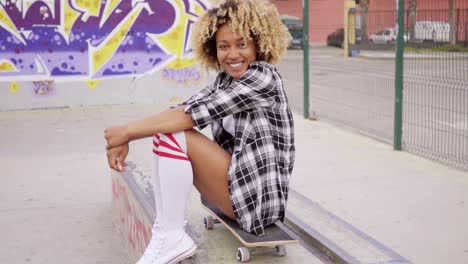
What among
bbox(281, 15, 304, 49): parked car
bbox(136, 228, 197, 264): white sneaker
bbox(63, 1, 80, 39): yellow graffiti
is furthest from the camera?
bbox(281, 15, 304, 49): parked car

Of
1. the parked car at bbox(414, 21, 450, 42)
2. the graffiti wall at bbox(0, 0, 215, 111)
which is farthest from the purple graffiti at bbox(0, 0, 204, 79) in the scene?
the parked car at bbox(414, 21, 450, 42)

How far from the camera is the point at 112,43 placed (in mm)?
11172

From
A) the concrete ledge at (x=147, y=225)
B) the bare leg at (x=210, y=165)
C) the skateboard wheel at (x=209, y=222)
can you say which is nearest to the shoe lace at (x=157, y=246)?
the concrete ledge at (x=147, y=225)

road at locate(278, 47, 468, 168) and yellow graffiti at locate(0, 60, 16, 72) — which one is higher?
yellow graffiti at locate(0, 60, 16, 72)

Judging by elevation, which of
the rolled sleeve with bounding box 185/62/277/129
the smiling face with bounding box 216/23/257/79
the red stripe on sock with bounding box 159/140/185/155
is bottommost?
the red stripe on sock with bounding box 159/140/185/155

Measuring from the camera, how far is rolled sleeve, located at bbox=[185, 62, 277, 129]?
3.09 m

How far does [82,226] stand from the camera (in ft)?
17.6

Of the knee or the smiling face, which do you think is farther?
the smiling face

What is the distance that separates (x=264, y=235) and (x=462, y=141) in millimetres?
5469

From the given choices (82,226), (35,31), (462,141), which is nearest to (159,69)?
(35,31)

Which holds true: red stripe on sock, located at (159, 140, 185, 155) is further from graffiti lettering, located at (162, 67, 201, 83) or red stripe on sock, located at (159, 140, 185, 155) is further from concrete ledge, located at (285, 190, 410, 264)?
graffiti lettering, located at (162, 67, 201, 83)

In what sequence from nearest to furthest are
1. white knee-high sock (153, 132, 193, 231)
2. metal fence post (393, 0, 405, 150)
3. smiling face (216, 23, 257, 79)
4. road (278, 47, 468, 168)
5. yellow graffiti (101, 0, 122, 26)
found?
white knee-high sock (153, 132, 193, 231), smiling face (216, 23, 257, 79), road (278, 47, 468, 168), metal fence post (393, 0, 405, 150), yellow graffiti (101, 0, 122, 26)

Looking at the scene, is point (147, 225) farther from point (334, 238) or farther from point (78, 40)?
point (78, 40)

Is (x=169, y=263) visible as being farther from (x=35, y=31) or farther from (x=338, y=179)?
(x=35, y=31)
